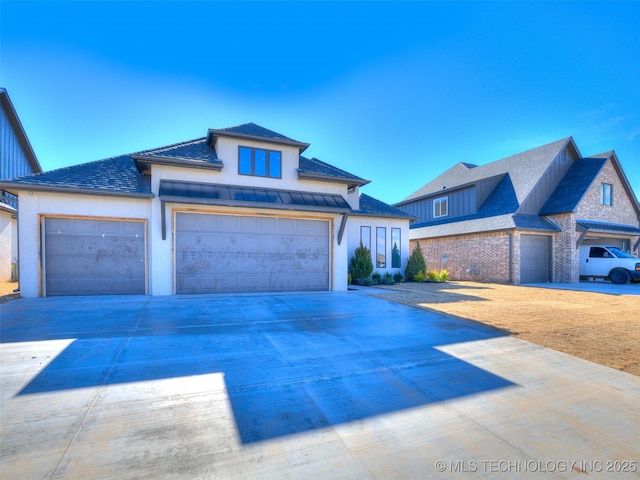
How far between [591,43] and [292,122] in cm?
1259

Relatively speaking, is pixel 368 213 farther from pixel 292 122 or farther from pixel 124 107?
pixel 124 107

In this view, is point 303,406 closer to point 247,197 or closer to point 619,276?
point 247,197

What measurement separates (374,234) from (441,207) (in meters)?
9.24

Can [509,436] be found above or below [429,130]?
below

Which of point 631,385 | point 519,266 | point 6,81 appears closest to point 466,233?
point 519,266

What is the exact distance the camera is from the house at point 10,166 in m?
14.7

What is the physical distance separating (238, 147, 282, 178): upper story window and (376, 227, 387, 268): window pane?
23.0ft

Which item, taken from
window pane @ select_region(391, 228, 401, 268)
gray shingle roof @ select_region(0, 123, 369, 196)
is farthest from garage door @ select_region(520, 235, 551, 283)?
gray shingle roof @ select_region(0, 123, 369, 196)

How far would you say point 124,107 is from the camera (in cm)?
1309

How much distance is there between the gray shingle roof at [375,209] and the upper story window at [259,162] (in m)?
5.13

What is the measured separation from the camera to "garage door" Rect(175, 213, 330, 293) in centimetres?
1060

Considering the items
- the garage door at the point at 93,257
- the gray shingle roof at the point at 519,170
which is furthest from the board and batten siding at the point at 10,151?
the gray shingle roof at the point at 519,170

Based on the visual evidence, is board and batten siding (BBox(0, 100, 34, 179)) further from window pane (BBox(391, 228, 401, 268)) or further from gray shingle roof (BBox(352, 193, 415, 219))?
window pane (BBox(391, 228, 401, 268))

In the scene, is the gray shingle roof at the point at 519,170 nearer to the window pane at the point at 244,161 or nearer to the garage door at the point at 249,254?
the garage door at the point at 249,254
